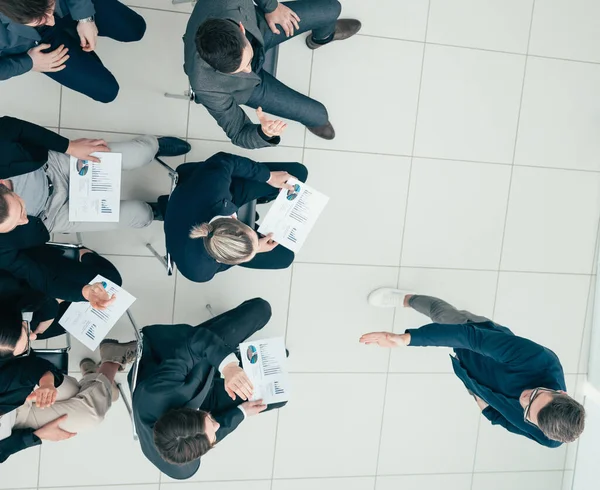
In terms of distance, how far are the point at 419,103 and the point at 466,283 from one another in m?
1.25

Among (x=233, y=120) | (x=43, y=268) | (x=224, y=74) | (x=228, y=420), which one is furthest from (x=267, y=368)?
(x=224, y=74)

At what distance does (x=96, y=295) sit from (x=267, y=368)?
105 cm

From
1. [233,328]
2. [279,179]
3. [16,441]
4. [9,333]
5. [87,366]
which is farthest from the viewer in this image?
[87,366]

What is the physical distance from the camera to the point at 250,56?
226 cm

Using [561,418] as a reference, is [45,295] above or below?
above

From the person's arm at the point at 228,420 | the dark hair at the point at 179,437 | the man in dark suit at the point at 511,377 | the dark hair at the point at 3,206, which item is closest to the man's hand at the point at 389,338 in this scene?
the man in dark suit at the point at 511,377

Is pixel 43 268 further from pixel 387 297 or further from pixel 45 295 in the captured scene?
pixel 387 297

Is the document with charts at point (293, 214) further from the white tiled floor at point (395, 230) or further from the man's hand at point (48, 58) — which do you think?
the man's hand at point (48, 58)

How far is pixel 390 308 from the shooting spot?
3637 millimetres

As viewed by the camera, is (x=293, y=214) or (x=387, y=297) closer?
(x=293, y=214)

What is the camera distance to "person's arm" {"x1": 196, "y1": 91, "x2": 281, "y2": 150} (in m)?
2.49

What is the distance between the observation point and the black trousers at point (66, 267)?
2709mm

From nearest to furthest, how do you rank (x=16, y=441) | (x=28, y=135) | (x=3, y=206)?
1. (x=3, y=206)
2. (x=28, y=135)
3. (x=16, y=441)

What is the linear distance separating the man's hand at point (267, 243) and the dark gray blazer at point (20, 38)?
139cm
